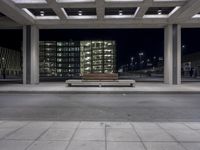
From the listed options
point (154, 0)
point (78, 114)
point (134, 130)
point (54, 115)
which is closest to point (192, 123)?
point (134, 130)

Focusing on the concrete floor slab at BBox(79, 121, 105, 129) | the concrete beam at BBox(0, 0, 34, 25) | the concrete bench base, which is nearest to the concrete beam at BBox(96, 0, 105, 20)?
the concrete bench base

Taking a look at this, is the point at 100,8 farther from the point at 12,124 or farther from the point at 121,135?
the point at 121,135

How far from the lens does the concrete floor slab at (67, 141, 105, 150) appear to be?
5.52m

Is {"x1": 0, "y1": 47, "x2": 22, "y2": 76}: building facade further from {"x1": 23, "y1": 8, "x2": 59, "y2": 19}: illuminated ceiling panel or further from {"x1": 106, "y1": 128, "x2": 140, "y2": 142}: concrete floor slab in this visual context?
{"x1": 106, "y1": 128, "x2": 140, "y2": 142}: concrete floor slab

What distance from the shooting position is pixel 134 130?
7180mm

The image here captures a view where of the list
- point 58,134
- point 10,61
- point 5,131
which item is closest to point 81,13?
point 5,131

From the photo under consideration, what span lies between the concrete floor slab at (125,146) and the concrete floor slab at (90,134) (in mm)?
491

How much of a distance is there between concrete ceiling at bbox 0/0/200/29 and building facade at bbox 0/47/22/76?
7192 centimetres

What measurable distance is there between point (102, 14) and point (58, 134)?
1907 centimetres

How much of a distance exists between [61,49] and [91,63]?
14492mm

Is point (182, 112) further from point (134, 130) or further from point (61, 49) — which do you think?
point (61, 49)

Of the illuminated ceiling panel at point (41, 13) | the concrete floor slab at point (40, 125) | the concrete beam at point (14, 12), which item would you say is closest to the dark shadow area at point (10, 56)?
the illuminated ceiling panel at point (41, 13)

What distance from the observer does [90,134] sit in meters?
6.75

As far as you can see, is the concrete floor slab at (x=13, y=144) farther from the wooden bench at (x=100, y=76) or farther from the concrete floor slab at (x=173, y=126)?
A: the wooden bench at (x=100, y=76)
